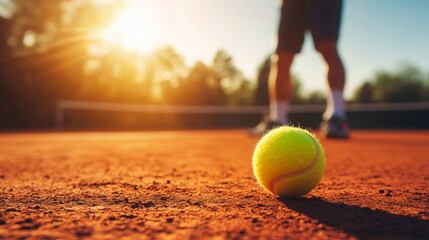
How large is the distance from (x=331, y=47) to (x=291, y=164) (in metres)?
3.06

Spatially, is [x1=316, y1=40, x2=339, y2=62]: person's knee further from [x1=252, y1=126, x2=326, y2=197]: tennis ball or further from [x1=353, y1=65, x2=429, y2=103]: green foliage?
[x1=353, y1=65, x2=429, y2=103]: green foliage

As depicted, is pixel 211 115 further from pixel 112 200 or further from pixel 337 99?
pixel 112 200

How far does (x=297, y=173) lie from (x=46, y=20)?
806 inches

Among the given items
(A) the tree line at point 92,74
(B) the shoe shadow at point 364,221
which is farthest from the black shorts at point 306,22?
(A) the tree line at point 92,74

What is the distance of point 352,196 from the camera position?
150 centimetres

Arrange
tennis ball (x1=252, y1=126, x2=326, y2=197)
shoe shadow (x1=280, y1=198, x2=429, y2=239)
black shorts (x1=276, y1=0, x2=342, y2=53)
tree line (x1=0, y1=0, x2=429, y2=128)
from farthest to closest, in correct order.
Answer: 1. tree line (x1=0, y1=0, x2=429, y2=128)
2. black shorts (x1=276, y1=0, x2=342, y2=53)
3. tennis ball (x1=252, y1=126, x2=326, y2=197)
4. shoe shadow (x1=280, y1=198, x2=429, y2=239)

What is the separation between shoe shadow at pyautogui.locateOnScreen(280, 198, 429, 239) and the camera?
978mm

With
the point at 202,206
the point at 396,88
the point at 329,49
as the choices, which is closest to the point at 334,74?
the point at 329,49

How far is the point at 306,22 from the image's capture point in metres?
4.52

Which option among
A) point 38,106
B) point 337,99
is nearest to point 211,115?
point 38,106

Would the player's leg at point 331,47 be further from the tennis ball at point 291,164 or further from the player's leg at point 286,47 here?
the tennis ball at point 291,164

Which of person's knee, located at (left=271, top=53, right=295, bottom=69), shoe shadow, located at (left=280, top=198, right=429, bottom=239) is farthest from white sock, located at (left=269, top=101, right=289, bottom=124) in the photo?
shoe shadow, located at (left=280, top=198, right=429, bottom=239)

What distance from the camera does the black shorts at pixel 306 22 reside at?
414 centimetres

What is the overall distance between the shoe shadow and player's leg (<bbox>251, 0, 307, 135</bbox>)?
3056 mm
